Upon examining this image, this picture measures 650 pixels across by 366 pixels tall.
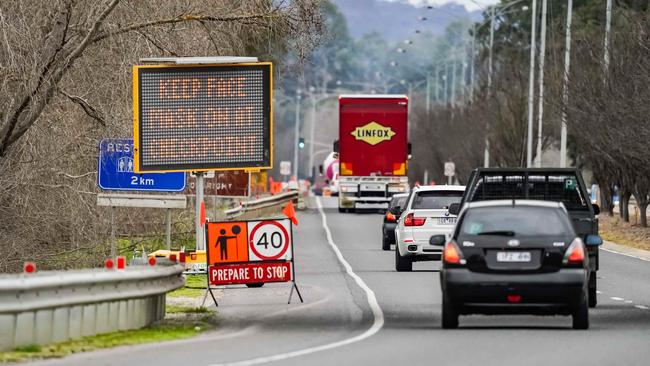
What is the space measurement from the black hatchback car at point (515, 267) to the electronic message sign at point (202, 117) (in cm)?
646

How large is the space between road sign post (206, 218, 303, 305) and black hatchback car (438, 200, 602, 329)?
463 centimetres

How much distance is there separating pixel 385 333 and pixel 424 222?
13563mm

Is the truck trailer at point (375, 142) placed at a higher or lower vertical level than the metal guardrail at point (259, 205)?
higher

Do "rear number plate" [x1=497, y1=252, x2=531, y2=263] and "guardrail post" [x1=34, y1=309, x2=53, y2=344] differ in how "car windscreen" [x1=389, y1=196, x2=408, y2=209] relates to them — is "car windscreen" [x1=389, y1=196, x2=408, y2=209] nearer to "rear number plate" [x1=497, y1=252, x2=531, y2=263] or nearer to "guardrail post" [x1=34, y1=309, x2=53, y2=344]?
"rear number plate" [x1=497, y1=252, x2=531, y2=263]

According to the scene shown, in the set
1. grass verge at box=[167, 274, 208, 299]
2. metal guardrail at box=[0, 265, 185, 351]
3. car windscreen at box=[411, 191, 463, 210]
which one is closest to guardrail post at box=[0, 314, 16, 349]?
metal guardrail at box=[0, 265, 185, 351]

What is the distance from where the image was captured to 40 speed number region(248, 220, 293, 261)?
23.4 m

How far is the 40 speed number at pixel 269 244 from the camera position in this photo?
76.8ft

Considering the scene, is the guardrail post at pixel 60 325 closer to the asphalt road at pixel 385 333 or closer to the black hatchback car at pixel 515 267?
the asphalt road at pixel 385 333

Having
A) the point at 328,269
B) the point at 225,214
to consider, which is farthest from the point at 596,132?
the point at 328,269

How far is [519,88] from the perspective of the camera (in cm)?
8344

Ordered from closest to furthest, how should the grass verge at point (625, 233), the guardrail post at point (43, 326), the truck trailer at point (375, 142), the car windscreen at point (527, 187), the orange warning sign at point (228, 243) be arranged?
the guardrail post at point (43, 326)
the orange warning sign at point (228, 243)
the car windscreen at point (527, 187)
the grass verge at point (625, 233)
the truck trailer at point (375, 142)

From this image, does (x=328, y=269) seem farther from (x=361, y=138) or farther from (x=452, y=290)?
(x=361, y=138)

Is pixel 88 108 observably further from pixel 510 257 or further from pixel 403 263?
pixel 510 257

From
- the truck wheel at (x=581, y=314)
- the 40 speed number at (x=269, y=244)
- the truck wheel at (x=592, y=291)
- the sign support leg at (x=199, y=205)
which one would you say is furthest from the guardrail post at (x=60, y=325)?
the sign support leg at (x=199, y=205)
